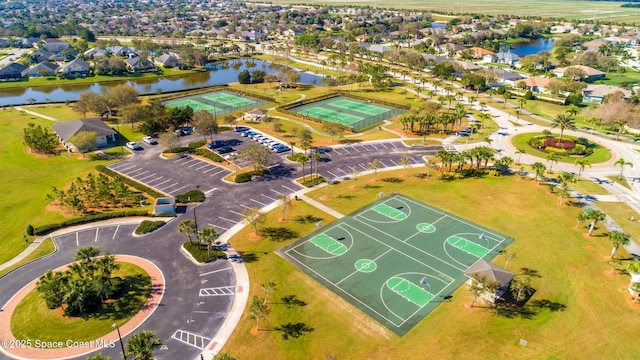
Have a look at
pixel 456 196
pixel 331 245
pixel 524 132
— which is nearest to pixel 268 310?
pixel 331 245

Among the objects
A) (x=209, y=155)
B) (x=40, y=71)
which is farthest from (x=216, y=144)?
(x=40, y=71)

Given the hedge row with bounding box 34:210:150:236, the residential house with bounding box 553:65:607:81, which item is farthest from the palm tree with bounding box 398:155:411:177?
the residential house with bounding box 553:65:607:81

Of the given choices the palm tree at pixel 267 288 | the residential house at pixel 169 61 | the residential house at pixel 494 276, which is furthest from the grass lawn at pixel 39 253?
the residential house at pixel 169 61

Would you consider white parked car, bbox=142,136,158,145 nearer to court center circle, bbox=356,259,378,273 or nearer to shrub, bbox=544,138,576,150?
court center circle, bbox=356,259,378,273

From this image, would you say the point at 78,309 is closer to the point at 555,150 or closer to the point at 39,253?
the point at 39,253

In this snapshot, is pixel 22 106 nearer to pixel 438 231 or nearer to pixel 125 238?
pixel 125 238

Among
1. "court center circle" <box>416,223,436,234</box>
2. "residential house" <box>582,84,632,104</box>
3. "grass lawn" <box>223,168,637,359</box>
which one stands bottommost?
"grass lawn" <box>223,168,637,359</box>
